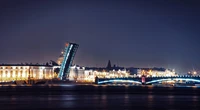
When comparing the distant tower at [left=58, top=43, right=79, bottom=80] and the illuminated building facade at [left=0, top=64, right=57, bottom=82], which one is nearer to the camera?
the distant tower at [left=58, top=43, right=79, bottom=80]

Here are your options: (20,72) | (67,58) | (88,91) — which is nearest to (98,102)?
(88,91)

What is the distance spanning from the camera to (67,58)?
520ft

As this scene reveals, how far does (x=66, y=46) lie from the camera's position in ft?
513

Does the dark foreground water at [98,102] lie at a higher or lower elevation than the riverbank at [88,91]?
lower

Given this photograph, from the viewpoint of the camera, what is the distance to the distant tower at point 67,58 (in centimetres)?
15370

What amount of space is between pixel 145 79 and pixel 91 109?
306 ft

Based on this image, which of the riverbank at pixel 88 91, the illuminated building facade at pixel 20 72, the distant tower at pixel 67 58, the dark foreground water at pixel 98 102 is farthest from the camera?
the illuminated building facade at pixel 20 72

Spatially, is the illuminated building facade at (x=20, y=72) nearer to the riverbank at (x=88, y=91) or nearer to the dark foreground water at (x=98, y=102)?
the riverbank at (x=88, y=91)

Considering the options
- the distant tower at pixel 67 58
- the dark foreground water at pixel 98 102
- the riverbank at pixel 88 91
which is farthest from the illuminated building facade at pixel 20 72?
the dark foreground water at pixel 98 102

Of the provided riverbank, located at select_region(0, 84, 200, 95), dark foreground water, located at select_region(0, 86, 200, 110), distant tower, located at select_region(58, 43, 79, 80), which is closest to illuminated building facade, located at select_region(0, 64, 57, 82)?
distant tower, located at select_region(58, 43, 79, 80)

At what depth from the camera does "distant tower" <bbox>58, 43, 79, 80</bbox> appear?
153700 mm

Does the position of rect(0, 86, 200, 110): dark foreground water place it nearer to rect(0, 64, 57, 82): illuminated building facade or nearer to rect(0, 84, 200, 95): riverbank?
rect(0, 84, 200, 95): riverbank

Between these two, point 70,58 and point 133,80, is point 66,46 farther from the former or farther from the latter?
point 133,80

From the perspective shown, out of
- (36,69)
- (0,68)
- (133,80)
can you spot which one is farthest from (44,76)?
(133,80)
